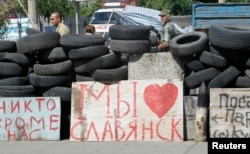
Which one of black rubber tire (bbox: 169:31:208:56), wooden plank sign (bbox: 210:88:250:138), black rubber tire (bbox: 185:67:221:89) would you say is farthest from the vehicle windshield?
wooden plank sign (bbox: 210:88:250:138)

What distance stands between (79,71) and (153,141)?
172cm

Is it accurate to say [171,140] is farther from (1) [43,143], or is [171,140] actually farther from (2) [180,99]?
(1) [43,143]

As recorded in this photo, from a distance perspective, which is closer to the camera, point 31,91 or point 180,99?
point 180,99

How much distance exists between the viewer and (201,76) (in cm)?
959

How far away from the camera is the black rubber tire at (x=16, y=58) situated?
1032 centimetres

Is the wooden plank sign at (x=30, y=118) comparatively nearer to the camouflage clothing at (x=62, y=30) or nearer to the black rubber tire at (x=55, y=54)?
the black rubber tire at (x=55, y=54)

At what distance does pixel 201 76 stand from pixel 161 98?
726 millimetres

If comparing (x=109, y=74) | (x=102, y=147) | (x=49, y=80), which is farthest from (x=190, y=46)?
(x=49, y=80)

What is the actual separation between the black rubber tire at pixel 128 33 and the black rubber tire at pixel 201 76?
3.39 feet

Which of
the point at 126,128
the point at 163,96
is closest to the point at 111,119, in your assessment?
the point at 126,128

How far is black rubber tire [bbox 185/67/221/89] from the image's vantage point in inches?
376

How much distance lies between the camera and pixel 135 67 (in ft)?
32.4

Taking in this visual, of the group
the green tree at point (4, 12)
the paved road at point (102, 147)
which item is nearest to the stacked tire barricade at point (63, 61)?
the paved road at point (102, 147)

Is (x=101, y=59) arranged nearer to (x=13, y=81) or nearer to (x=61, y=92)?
(x=61, y=92)
